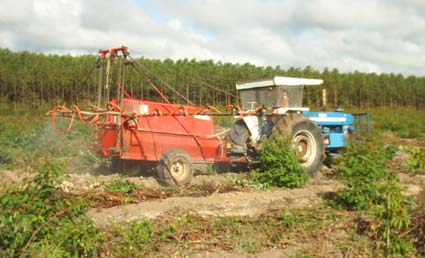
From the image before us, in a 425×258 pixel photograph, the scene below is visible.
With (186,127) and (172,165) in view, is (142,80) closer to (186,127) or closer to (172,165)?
(186,127)

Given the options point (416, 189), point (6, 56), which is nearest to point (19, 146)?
point (416, 189)

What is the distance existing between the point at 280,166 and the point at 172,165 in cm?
197

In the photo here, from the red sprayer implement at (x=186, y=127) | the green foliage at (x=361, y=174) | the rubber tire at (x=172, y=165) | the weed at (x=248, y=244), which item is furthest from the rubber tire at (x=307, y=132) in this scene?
the weed at (x=248, y=244)

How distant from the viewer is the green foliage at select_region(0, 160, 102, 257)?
5.29 m

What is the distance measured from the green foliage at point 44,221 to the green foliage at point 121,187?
414 centimetres

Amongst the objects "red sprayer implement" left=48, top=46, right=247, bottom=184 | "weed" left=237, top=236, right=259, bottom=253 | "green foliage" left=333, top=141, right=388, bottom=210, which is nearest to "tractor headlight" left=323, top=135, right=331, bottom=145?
"red sprayer implement" left=48, top=46, right=247, bottom=184

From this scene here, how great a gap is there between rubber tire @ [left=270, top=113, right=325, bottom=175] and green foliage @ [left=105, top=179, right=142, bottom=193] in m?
2.99

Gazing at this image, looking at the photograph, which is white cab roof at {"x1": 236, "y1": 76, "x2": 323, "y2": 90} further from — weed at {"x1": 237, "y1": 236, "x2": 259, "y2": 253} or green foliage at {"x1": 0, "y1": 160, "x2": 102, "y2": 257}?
green foliage at {"x1": 0, "y1": 160, "x2": 102, "y2": 257}

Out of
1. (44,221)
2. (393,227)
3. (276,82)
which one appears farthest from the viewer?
(276,82)

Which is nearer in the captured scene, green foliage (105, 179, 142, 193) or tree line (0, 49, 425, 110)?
green foliage (105, 179, 142, 193)

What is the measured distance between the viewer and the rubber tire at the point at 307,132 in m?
11.7

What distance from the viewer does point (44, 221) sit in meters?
5.41

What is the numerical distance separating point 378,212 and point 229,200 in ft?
9.74

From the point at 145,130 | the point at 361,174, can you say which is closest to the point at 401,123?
the point at 145,130
